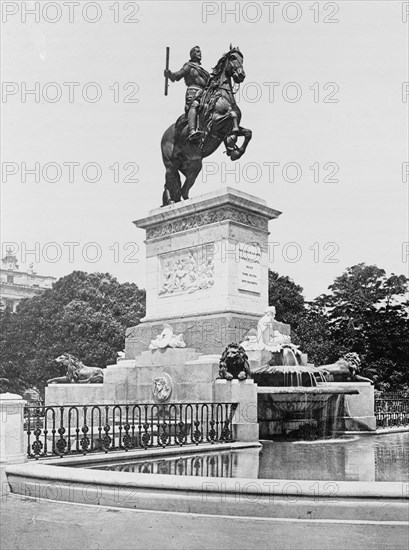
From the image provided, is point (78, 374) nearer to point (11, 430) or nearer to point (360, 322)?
point (11, 430)

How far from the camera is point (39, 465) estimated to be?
38.2ft

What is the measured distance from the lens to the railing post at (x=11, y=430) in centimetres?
1238

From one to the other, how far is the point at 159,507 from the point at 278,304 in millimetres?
45520

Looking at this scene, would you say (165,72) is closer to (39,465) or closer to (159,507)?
(39,465)

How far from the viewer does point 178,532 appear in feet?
28.1

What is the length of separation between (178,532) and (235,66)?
1652 cm

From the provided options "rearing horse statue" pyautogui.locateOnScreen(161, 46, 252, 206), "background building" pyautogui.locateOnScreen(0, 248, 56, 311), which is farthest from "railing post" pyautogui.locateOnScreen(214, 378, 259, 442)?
"background building" pyautogui.locateOnScreen(0, 248, 56, 311)

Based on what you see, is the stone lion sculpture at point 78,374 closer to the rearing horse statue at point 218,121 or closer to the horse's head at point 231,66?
the rearing horse statue at point 218,121

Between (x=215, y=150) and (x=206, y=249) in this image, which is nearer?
(x=206, y=249)

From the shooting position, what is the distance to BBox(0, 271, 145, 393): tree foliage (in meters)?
53.3

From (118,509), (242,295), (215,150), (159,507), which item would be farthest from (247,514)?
(215,150)

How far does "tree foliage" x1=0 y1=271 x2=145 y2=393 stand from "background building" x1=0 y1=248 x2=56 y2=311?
27988 millimetres

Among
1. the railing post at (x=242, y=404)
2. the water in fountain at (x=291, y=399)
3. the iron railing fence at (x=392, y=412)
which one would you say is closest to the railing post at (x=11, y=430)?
the railing post at (x=242, y=404)

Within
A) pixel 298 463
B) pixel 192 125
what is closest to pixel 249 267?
pixel 192 125
